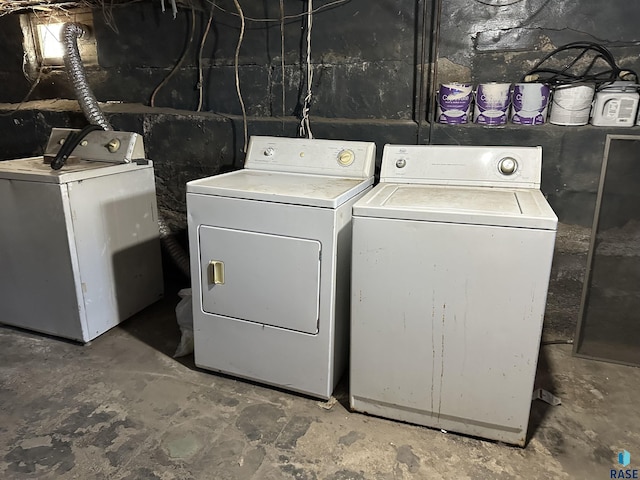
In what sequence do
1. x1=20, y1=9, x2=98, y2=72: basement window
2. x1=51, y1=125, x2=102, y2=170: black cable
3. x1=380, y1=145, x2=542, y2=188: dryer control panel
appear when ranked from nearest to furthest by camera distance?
x1=380, y1=145, x2=542, y2=188: dryer control panel, x1=51, y1=125, x2=102, y2=170: black cable, x1=20, y1=9, x2=98, y2=72: basement window

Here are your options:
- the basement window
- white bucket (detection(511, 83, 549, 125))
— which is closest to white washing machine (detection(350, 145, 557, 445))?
white bucket (detection(511, 83, 549, 125))

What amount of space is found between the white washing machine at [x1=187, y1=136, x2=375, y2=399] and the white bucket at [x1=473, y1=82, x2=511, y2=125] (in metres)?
0.56

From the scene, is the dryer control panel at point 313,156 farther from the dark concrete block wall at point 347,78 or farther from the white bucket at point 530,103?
the white bucket at point 530,103

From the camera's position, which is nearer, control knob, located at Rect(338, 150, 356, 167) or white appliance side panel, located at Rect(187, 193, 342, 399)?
white appliance side panel, located at Rect(187, 193, 342, 399)

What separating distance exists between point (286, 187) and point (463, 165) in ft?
2.48

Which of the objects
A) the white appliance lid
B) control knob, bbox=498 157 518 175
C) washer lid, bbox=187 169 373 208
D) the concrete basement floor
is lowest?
the concrete basement floor

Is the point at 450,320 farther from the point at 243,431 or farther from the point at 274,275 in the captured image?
the point at 243,431

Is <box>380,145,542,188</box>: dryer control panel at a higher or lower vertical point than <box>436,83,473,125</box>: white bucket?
lower

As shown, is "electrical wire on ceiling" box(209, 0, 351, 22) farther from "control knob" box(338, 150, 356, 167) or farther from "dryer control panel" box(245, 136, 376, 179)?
"control knob" box(338, 150, 356, 167)

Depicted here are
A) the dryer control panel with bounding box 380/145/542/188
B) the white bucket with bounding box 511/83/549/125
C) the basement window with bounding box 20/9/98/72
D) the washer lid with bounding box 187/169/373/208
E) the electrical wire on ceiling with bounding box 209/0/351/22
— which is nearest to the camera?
the washer lid with bounding box 187/169/373/208

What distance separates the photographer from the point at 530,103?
2049mm

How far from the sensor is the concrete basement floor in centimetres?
154

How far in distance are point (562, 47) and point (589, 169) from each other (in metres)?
0.55

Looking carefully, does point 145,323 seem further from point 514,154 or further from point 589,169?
point 589,169
